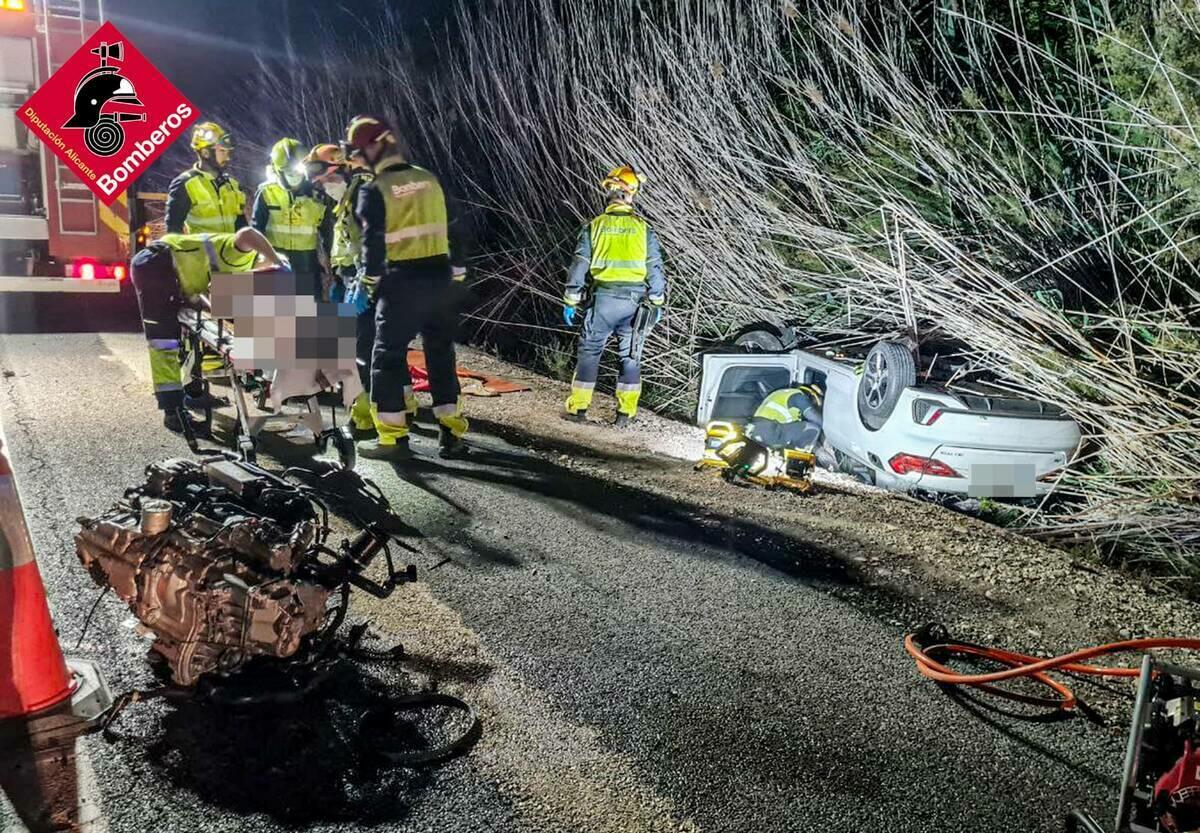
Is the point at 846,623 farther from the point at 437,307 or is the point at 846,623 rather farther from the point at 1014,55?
the point at 1014,55

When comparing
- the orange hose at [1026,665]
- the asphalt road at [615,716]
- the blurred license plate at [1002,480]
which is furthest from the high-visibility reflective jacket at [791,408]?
the orange hose at [1026,665]

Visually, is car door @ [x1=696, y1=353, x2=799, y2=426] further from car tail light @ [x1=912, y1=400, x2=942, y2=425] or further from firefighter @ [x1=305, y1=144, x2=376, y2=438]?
firefighter @ [x1=305, y1=144, x2=376, y2=438]

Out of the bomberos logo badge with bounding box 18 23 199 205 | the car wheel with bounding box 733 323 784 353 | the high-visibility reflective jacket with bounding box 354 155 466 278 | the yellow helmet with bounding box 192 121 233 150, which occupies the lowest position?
the car wheel with bounding box 733 323 784 353

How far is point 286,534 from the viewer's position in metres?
3.09

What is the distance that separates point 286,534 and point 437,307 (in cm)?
324

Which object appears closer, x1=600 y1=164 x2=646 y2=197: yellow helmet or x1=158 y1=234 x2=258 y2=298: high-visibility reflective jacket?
x1=158 y1=234 x2=258 y2=298: high-visibility reflective jacket

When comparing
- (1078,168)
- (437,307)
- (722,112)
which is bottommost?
(437,307)

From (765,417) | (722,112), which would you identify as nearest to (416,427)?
(765,417)

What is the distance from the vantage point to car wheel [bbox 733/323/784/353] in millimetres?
7246

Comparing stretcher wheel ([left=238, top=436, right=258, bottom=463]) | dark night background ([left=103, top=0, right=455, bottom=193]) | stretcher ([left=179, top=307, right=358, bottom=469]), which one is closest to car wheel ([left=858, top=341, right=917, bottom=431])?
stretcher ([left=179, top=307, right=358, bottom=469])

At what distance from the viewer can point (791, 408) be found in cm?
655

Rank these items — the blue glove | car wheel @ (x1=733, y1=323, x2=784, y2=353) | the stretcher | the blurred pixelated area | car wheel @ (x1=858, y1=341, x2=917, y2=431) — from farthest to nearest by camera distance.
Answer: car wheel @ (x1=733, y1=323, x2=784, y2=353)
the blue glove
car wheel @ (x1=858, y1=341, x2=917, y2=431)
the stretcher
the blurred pixelated area

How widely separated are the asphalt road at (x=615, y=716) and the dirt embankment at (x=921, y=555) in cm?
16

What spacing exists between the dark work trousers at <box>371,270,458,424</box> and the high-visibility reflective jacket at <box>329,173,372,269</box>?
0.40 meters
